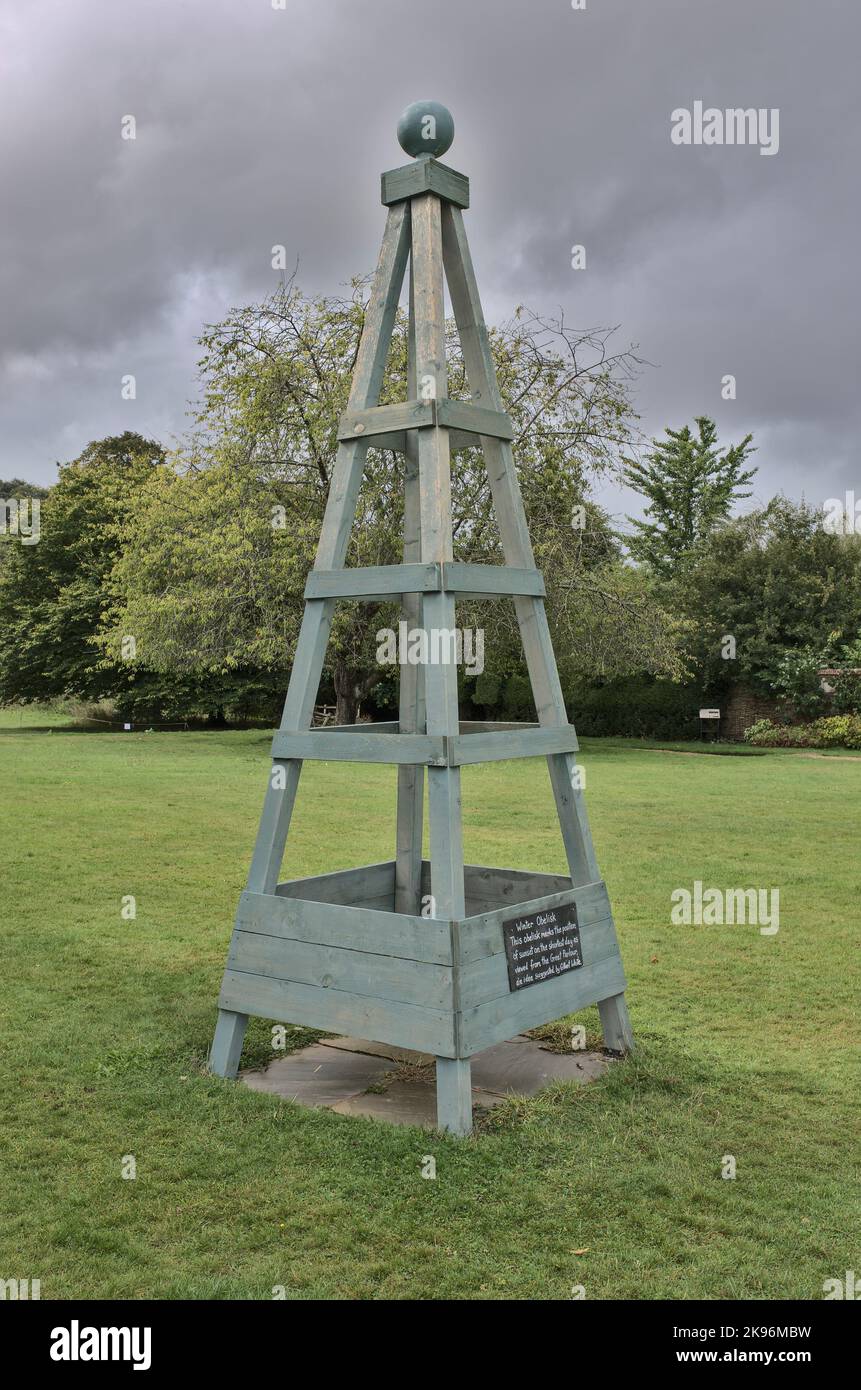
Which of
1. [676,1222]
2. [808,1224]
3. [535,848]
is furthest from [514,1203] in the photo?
[535,848]

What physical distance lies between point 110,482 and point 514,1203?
103 feet

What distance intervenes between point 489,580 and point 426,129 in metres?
2.06

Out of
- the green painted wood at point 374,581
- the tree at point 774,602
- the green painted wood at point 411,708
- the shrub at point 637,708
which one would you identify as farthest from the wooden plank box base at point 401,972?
the shrub at point 637,708

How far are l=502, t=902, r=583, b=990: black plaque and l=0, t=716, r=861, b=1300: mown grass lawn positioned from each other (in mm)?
544

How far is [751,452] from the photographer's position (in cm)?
4925

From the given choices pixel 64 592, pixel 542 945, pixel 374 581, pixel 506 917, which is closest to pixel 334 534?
pixel 374 581

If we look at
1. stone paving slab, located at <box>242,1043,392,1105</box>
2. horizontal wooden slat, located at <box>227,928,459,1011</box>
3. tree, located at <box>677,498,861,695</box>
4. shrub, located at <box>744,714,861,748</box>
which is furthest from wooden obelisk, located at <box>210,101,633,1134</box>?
tree, located at <box>677,498,861,695</box>

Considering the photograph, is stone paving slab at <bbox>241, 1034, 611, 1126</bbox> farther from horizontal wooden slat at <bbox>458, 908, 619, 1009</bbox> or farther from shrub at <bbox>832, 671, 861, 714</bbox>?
shrub at <bbox>832, 671, 861, 714</bbox>

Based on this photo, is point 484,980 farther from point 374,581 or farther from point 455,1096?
point 374,581

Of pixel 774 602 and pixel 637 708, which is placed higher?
pixel 774 602

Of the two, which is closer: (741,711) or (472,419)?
(472,419)

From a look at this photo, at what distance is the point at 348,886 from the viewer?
5.48m

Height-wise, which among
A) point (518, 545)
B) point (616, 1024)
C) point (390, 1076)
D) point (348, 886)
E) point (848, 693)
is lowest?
point (390, 1076)

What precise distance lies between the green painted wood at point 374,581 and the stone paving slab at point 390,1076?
2.19 metres
